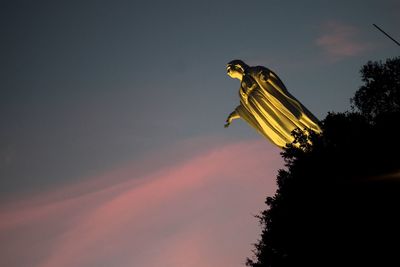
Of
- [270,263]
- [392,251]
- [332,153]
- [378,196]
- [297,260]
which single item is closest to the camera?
[392,251]

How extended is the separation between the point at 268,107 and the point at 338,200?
8.27 m

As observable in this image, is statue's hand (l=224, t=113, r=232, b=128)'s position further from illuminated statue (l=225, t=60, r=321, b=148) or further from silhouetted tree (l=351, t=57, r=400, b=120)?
silhouetted tree (l=351, t=57, r=400, b=120)

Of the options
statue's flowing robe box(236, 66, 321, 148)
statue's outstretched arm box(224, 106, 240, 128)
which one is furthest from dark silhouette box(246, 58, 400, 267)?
statue's outstretched arm box(224, 106, 240, 128)

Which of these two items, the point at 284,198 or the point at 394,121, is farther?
the point at 284,198

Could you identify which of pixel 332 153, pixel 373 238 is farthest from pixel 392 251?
pixel 332 153

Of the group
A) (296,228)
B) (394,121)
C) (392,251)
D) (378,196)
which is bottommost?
(392,251)

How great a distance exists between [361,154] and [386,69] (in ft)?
40.4

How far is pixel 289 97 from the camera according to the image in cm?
2312

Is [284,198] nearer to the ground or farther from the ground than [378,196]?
farther from the ground

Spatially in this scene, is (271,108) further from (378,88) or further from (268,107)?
(378,88)

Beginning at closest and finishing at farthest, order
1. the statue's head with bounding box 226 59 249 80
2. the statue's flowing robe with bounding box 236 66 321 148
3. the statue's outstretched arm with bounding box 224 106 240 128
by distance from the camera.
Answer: the statue's flowing robe with bounding box 236 66 321 148
the statue's head with bounding box 226 59 249 80
the statue's outstretched arm with bounding box 224 106 240 128

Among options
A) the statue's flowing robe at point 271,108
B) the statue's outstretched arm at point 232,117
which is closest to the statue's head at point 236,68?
the statue's flowing robe at point 271,108

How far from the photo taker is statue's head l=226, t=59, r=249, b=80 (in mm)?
25433

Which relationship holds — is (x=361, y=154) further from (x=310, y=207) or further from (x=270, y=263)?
(x=270, y=263)
